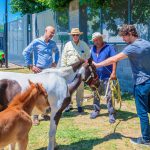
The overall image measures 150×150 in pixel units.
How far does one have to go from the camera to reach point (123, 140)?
7105 mm

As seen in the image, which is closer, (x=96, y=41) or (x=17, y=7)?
(x=96, y=41)

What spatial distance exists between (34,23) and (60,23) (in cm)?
489

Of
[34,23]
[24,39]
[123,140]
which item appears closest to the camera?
[123,140]

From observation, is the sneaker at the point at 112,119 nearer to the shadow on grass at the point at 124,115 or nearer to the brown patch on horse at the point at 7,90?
the shadow on grass at the point at 124,115

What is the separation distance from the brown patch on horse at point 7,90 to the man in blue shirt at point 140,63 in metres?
1.63

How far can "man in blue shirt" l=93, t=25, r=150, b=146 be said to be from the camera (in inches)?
245

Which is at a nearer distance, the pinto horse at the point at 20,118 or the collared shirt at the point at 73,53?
the pinto horse at the point at 20,118

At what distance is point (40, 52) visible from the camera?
27.7 ft

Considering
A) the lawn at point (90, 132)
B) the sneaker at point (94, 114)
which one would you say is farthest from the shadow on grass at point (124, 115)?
the sneaker at point (94, 114)

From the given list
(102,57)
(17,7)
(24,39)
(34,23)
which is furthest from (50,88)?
(17,7)

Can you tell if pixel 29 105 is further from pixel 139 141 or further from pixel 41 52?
pixel 41 52

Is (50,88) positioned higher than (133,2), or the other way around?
(133,2)

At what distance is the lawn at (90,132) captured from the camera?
269 inches

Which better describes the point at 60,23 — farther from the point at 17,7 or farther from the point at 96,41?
the point at 17,7
